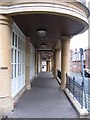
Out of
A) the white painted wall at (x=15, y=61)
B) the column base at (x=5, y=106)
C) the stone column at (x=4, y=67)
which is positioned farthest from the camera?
the white painted wall at (x=15, y=61)

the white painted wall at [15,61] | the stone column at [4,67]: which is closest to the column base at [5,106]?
the stone column at [4,67]

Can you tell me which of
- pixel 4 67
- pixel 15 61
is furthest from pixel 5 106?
pixel 15 61

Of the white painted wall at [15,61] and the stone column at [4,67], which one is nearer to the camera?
the stone column at [4,67]

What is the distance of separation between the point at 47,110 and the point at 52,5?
11.8 feet

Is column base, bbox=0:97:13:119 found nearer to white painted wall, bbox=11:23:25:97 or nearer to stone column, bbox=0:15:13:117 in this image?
stone column, bbox=0:15:13:117

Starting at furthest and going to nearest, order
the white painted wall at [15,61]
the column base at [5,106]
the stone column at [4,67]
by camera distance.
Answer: the white painted wall at [15,61] < the stone column at [4,67] < the column base at [5,106]

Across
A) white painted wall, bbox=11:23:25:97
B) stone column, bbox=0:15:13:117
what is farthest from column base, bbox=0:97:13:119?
white painted wall, bbox=11:23:25:97

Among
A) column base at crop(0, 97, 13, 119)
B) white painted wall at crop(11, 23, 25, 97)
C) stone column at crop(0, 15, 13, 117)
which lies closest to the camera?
column base at crop(0, 97, 13, 119)

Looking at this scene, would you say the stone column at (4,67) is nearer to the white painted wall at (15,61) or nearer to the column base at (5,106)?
the column base at (5,106)

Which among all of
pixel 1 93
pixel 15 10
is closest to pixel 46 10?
pixel 15 10

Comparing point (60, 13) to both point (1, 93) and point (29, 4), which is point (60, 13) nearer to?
point (29, 4)

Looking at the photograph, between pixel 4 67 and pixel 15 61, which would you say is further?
pixel 15 61

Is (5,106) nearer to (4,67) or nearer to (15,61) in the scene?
(4,67)

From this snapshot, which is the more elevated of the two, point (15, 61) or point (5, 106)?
point (15, 61)
